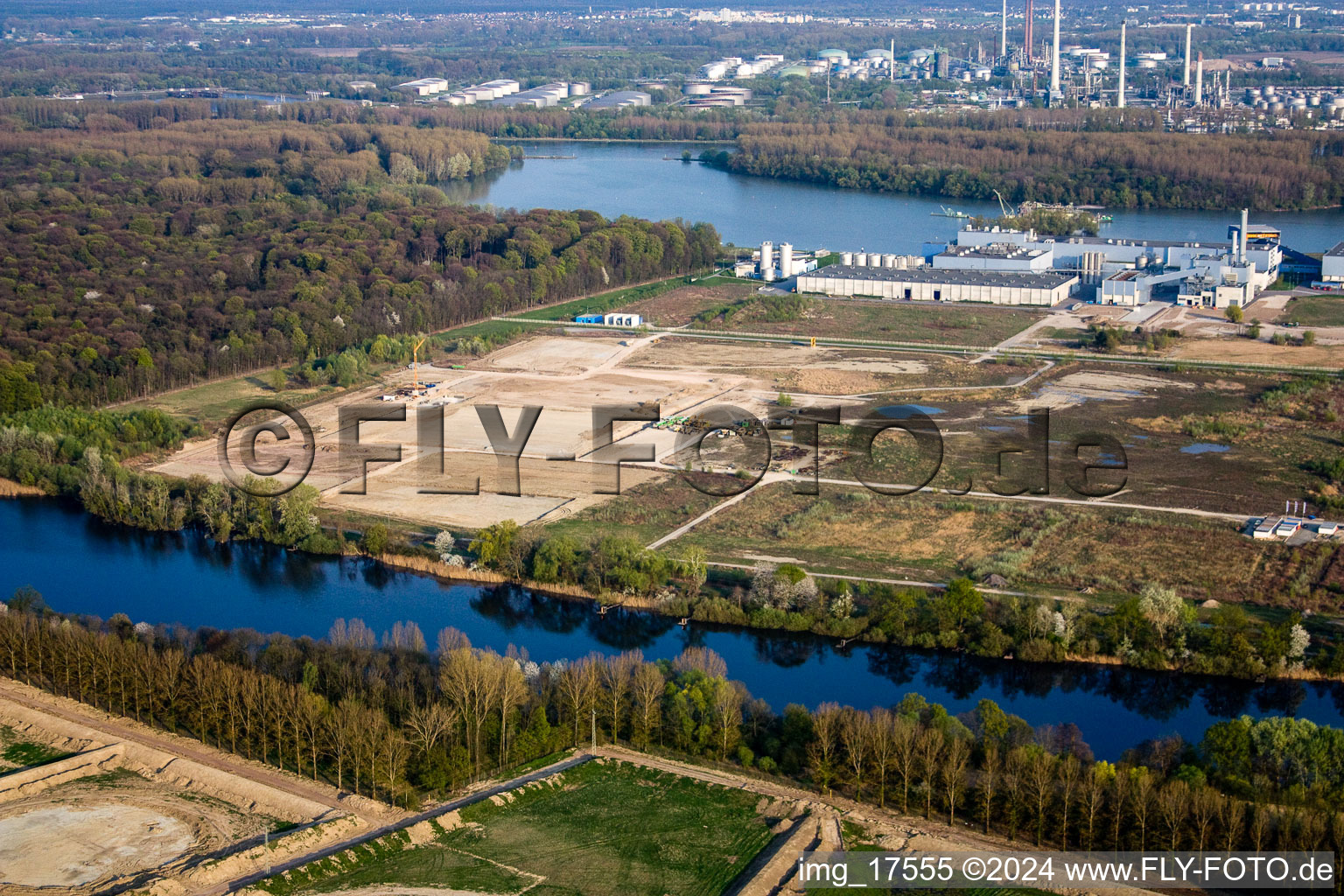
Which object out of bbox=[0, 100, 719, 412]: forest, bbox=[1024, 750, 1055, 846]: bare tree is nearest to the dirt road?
bbox=[1024, 750, 1055, 846]: bare tree

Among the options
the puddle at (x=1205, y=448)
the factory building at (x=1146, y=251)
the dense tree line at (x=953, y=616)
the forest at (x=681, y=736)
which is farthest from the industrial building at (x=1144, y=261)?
the forest at (x=681, y=736)

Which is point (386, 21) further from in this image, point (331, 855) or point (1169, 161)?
point (331, 855)

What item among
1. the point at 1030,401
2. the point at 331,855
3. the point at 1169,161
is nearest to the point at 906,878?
the point at 331,855

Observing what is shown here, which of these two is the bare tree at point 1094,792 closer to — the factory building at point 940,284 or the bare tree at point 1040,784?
the bare tree at point 1040,784

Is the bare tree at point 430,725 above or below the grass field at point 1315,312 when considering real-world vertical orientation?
below

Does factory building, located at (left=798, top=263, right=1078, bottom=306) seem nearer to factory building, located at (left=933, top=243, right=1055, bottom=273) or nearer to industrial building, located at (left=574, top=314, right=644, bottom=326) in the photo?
factory building, located at (left=933, top=243, right=1055, bottom=273)

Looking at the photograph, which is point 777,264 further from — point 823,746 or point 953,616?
point 823,746
